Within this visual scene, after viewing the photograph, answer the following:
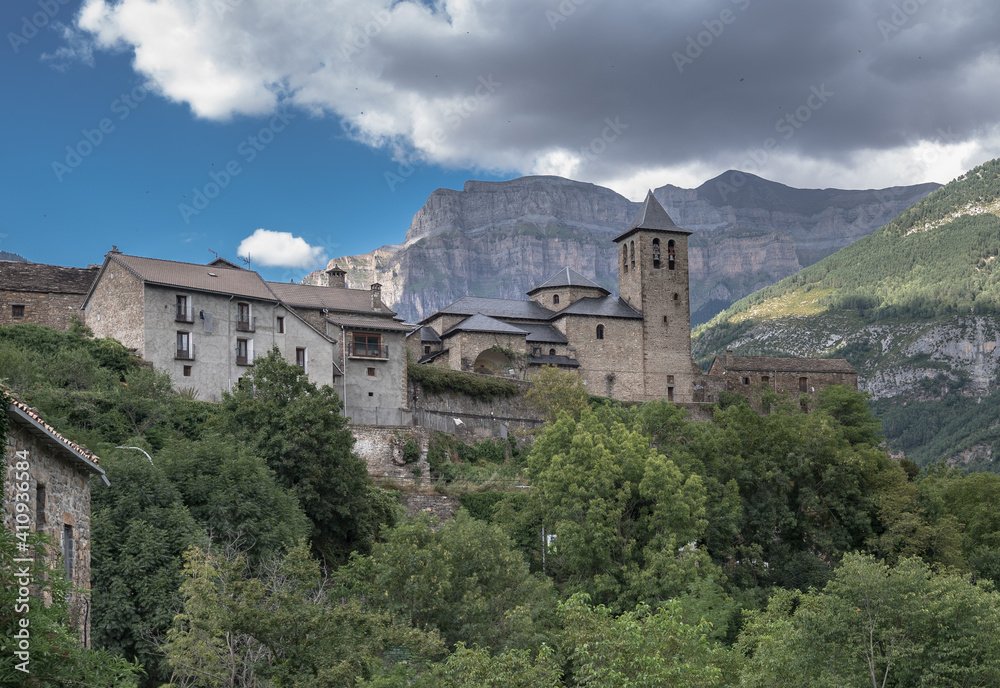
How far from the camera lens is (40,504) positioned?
17344mm

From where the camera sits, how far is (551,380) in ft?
225

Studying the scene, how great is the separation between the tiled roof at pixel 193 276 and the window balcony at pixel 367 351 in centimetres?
533

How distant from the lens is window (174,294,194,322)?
2090 inches

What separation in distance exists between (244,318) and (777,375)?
5031cm

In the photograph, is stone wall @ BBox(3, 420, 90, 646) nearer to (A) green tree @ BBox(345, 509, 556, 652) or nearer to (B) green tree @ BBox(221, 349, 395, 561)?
(A) green tree @ BBox(345, 509, 556, 652)

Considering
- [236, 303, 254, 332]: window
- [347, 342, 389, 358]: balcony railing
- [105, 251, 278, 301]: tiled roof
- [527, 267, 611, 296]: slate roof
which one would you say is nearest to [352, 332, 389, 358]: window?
[347, 342, 389, 358]: balcony railing

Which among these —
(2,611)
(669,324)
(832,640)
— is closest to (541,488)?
(832,640)

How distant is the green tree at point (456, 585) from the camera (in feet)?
99.8

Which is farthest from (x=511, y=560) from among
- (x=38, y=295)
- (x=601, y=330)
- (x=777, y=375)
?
(x=777, y=375)

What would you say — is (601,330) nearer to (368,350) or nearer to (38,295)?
(368,350)

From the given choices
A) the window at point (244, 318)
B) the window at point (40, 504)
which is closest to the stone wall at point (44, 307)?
the window at point (244, 318)

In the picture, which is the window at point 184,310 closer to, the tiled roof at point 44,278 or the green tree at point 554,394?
the tiled roof at point 44,278

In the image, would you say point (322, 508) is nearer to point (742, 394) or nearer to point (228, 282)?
point (228, 282)

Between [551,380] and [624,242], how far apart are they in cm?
2784
